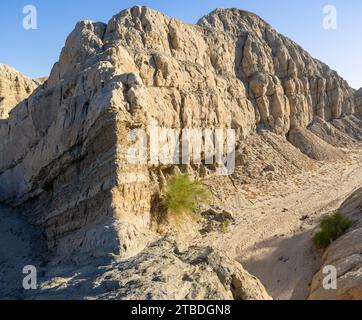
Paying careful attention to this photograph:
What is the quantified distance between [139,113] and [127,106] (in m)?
0.47

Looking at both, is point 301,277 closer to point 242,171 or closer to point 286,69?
point 242,171

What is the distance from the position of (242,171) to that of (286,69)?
1284 cm

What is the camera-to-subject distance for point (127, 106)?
13.7 m

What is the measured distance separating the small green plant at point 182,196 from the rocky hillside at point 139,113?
59 centimetres

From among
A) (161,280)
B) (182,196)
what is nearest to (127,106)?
(182,196)

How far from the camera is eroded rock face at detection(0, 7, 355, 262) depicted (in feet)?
41.9

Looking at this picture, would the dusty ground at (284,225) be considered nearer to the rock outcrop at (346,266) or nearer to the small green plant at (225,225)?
the small green plant at (225,225)

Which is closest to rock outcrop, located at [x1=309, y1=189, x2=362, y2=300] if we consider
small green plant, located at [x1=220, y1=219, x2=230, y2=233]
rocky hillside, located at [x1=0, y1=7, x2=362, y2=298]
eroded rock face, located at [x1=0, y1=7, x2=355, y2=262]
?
rocky hillside, located at [x1=0, y1=7, x2=362, y2=298]

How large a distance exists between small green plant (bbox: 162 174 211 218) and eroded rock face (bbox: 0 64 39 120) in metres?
16.7

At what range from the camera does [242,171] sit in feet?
75.5

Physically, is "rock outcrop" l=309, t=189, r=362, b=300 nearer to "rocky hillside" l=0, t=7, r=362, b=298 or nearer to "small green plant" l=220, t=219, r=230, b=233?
"rocky hillside" l=0, t=7, r=362, b=298

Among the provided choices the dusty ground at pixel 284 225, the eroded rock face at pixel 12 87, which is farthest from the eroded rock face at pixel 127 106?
the eroded rock face at pixel 12 87

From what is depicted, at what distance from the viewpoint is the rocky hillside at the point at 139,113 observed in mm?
12805
